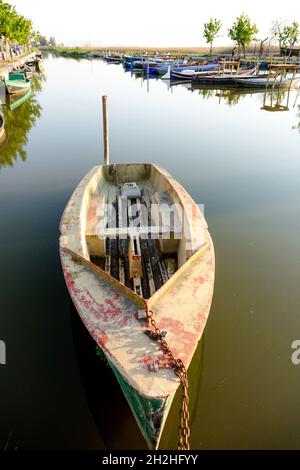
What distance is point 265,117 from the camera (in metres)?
24.6

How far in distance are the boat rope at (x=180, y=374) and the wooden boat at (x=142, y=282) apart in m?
0.05

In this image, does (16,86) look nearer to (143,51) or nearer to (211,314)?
(211,314)

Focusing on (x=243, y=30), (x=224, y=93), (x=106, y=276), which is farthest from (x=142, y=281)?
(x=243, y=30)

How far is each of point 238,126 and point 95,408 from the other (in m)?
21.8

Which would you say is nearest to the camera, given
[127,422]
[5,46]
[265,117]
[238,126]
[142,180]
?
[127,422]

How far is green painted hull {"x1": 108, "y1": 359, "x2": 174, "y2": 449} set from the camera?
340 cm

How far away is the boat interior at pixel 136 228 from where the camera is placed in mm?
6383

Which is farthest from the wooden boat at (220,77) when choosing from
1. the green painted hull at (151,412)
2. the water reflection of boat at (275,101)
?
the green painted hull at (151,412)

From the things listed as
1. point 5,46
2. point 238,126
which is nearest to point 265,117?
point 238,126

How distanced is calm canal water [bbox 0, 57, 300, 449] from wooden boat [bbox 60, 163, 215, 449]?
51.9 inches

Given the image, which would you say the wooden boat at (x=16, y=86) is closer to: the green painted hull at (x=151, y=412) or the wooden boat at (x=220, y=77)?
the wooden boat at (x=220, y=77)

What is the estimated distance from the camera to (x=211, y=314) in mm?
6398

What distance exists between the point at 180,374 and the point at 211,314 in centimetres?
309
